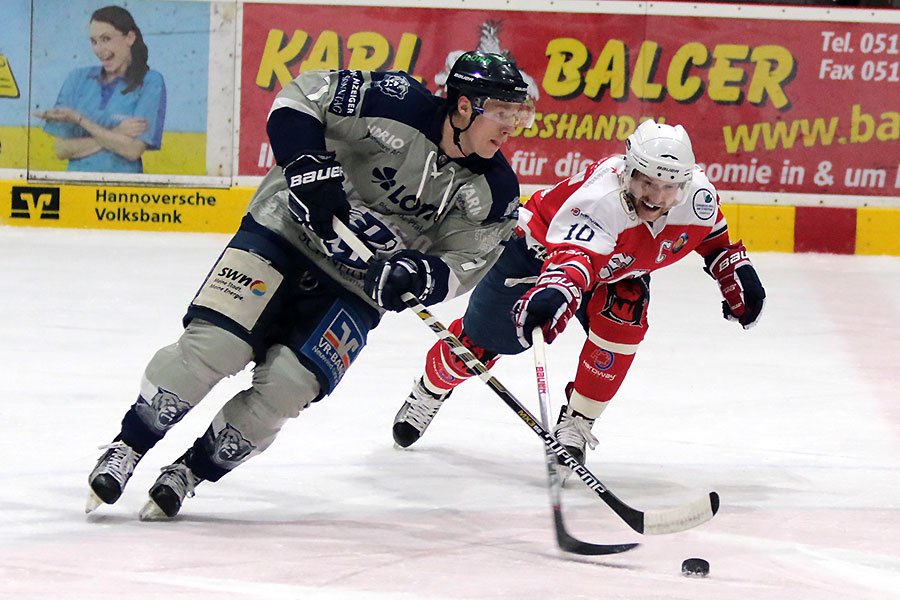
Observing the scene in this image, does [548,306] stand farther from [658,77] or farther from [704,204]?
[658,77]

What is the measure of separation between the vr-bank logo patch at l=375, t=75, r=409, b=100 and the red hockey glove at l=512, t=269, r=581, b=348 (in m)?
0.54

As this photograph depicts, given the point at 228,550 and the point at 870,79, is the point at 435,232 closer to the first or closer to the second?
the point at 228,550

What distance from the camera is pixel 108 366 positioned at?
14.0 ft

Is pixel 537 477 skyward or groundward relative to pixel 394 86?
groundward

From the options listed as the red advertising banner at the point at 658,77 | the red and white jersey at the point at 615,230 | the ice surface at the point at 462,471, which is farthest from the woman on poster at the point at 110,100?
the red and white jersey at the point at 615,230

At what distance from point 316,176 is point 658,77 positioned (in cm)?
428

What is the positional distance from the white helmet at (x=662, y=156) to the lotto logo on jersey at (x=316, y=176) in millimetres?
734

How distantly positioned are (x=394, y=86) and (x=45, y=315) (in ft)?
7.55

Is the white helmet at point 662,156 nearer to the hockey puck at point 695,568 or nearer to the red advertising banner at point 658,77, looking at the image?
the hockey puck at point 695,568

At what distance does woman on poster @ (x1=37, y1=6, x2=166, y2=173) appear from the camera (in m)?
6.64

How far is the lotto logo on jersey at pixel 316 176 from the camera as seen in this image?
9.43 feet

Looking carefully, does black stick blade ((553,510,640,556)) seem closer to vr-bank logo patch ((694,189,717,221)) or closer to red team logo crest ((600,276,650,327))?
red team logo crest ((600,276,650,327))

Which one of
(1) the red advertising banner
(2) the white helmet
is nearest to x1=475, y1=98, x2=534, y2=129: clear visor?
(2) the white helmet

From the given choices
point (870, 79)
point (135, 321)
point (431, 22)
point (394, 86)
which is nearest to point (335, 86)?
point (394, 86)
